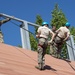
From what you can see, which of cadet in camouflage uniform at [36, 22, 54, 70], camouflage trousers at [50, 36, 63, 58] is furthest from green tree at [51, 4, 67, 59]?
cadet in camouflage uniform at [36, 22, 54, 70]

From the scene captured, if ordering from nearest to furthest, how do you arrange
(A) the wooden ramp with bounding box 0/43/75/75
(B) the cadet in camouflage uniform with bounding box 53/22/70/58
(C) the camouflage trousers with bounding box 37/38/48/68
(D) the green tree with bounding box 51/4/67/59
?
(A) the wooden ramp with bounding box 0/43/75/75 < (C) the camouflage trousers with bounding box 37/38/48/68 < (B) the cadet in camouflage uniform with bounding box 53/22/70/58 < (D) the green tree with bounding box 51/4/67/59

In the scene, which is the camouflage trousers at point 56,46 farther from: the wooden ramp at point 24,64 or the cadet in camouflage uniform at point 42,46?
the cadet in camouflage uniform at point 42,46

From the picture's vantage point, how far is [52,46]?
1021 cm

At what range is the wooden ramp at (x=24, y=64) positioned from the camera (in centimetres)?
666

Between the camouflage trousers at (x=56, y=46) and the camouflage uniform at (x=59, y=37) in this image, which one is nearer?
the camouflage uniform at (x=59, y=37)

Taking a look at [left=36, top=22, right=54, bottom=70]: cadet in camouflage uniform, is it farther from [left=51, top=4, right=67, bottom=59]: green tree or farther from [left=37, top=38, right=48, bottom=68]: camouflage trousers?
[left=51, top=4, right=67, bottom=59]: green tree

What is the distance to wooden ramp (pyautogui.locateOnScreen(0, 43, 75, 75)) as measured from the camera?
6.66 metres

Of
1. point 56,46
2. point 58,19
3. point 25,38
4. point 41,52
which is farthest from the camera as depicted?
point 58,19

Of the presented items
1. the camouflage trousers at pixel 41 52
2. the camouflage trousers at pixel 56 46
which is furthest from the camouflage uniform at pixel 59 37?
the camouflage trousers at pixel 41 52

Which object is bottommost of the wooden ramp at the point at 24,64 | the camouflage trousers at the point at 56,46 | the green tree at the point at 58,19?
the wooden ramp at the point at 24,64

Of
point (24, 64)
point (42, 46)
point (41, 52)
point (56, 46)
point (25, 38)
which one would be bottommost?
point (24, 64)

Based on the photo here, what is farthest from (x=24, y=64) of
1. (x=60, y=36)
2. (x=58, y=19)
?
(x=58, y=19)

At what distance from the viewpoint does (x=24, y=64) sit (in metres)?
7.43

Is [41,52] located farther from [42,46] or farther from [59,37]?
[59,37]
